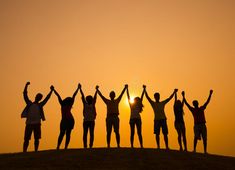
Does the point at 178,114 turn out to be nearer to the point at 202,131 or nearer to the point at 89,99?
the point at 202,131

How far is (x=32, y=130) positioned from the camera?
1634 cm

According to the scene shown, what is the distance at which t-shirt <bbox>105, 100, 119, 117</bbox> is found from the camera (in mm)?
17250

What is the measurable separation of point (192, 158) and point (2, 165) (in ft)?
27.1

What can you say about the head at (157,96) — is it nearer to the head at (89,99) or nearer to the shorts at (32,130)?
the head at (89,99)

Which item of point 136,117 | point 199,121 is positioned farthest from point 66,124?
point 199,121

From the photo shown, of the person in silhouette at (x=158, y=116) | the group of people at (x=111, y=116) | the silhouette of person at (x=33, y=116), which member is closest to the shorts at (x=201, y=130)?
the group of people at (x=111, y=116)

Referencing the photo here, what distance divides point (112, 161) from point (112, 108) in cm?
431

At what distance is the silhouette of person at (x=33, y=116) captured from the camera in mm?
16234

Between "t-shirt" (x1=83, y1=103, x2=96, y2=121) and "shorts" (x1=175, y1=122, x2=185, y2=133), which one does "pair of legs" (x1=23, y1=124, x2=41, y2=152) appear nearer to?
"t-shirt" (x1=83, y1=103, x2=96, y2=121)

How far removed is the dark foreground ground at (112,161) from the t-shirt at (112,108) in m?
1.98

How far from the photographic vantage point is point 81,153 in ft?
49.0

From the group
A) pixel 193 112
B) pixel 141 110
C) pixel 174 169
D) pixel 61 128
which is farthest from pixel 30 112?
pixel 193 112

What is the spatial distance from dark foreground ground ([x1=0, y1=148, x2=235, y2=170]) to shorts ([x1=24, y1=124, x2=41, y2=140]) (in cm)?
124

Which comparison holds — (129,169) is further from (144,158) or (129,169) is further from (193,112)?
(193,112)
